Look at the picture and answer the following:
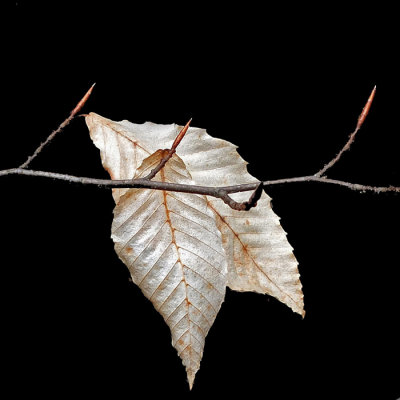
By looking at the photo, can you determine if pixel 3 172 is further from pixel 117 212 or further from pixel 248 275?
pixel 248 275

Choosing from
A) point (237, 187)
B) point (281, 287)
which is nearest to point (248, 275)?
point (281, 287)

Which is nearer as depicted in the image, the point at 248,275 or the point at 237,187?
the point at 237,187

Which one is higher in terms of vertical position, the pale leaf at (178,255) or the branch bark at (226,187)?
the branch bark at (226,187)

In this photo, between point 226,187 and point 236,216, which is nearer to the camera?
point 226,187

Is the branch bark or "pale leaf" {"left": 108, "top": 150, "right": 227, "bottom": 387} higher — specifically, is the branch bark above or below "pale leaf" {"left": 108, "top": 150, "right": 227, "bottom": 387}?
above
